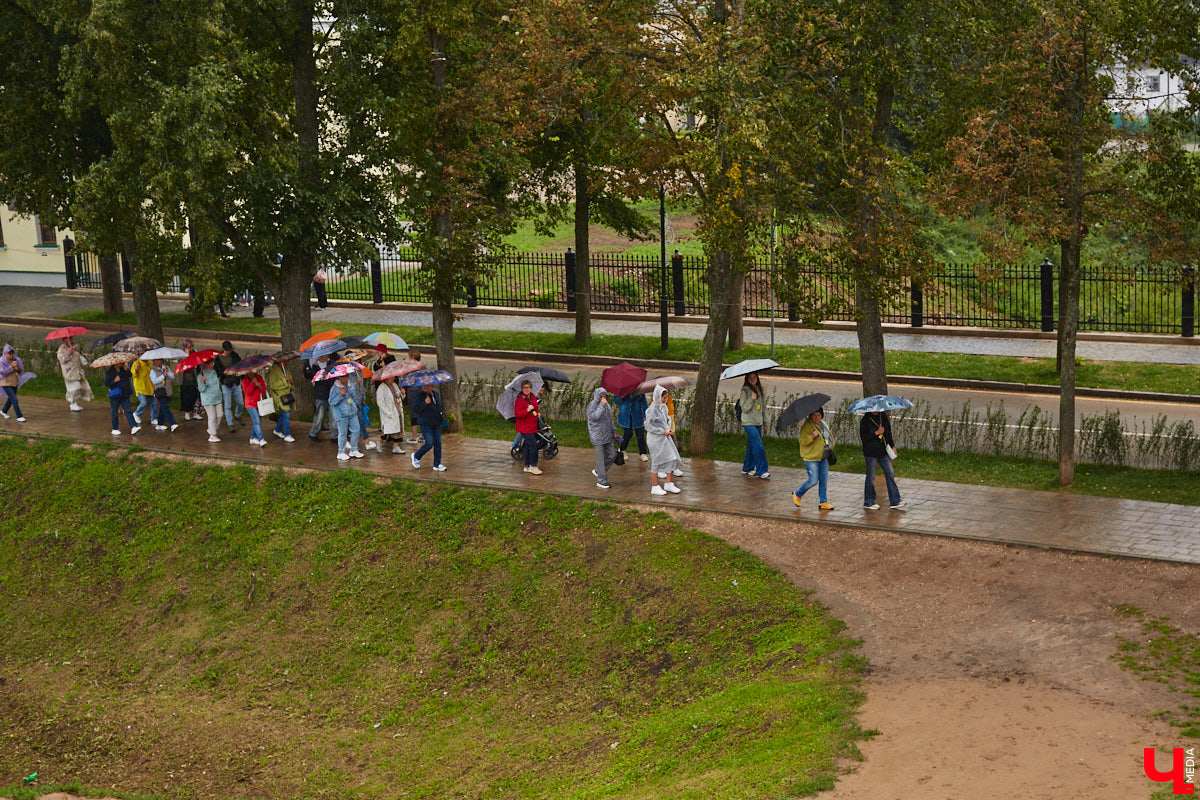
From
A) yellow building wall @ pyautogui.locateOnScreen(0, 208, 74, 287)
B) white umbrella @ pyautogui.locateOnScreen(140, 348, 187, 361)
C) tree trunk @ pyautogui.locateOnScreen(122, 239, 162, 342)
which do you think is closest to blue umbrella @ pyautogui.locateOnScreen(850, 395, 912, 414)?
white umbrella @ pyautogui.locateOnScreen(140, 348, 187, 361)

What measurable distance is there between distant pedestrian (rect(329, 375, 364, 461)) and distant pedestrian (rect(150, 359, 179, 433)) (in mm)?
3310

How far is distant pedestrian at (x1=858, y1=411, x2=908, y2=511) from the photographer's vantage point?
1480 cm

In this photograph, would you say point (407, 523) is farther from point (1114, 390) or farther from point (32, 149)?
point (1114, 390)

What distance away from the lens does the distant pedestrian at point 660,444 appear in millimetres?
15781

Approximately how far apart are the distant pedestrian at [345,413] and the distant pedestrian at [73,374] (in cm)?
598

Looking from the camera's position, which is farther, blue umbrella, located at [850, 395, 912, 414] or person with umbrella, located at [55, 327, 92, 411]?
person with umbrella, located at [55, 327, 92, 411]

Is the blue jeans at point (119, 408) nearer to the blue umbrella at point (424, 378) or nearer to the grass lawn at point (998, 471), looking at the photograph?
the blue umbrella at point (424, 378)

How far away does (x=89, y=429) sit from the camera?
20781 millimetres

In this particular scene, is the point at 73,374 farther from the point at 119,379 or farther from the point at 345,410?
the point at 345,410

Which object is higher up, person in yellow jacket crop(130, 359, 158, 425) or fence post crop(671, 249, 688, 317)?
fence post crop(671, 249, 688, 317)

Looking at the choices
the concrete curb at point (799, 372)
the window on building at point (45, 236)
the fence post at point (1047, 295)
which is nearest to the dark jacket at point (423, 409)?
the concrete curb at point (799, 372)

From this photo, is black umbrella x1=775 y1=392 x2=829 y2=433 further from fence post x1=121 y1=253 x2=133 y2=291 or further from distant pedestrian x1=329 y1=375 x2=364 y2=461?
fence post x1=121 y1=253 x2=133 y2=291

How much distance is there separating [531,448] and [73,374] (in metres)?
9.48

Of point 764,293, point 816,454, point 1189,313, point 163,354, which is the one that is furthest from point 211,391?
point 1189,313
